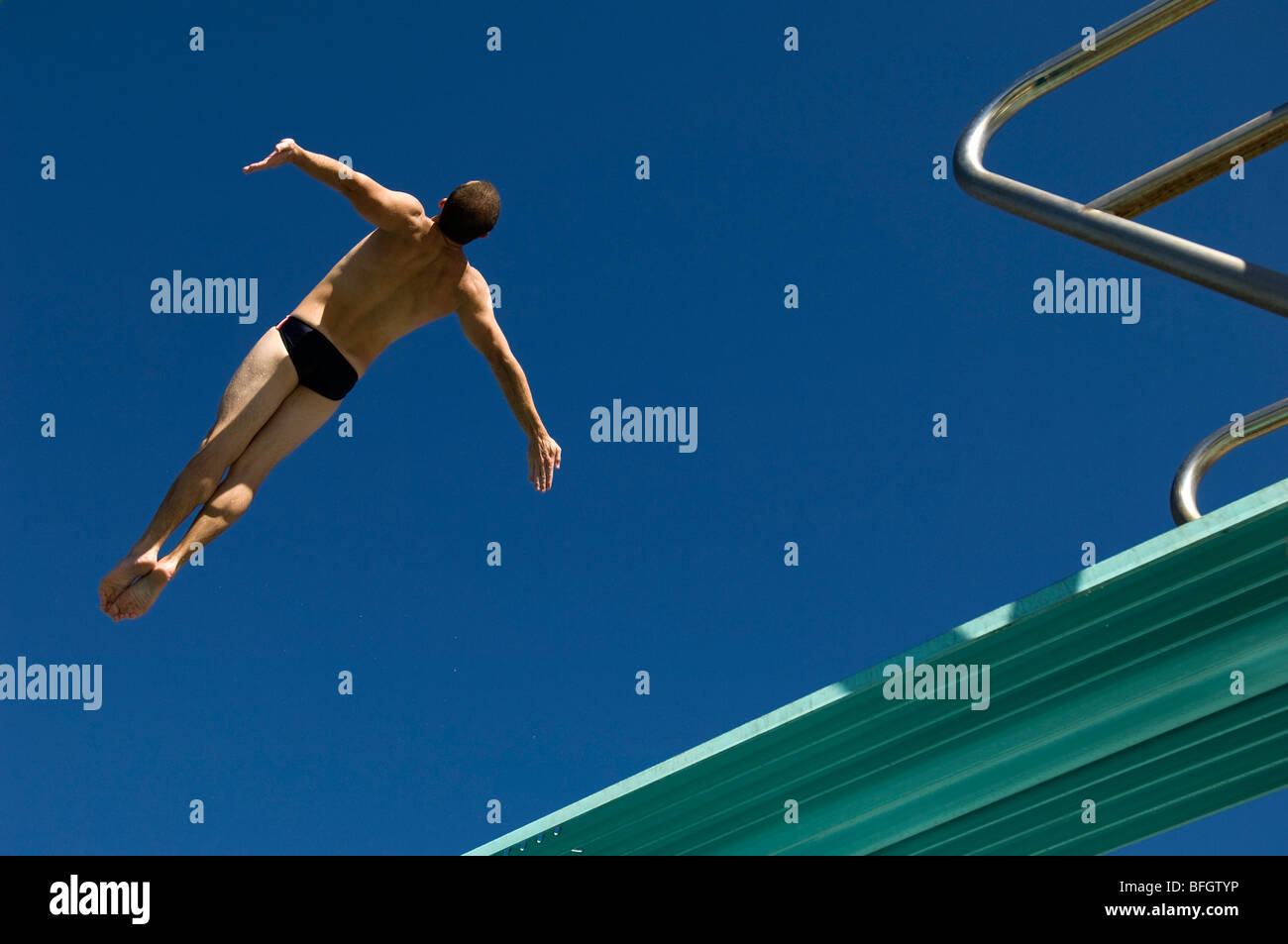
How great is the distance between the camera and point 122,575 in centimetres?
579

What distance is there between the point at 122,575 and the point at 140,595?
12 cm

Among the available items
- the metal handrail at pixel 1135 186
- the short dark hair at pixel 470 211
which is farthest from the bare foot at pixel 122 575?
the metal handrail at pixel 1135 186

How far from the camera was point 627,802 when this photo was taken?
16.3 feet

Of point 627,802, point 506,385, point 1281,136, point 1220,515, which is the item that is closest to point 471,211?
point 506,385

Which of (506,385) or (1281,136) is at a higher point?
(506,385)

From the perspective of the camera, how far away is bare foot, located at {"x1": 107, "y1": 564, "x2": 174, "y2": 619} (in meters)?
5.79

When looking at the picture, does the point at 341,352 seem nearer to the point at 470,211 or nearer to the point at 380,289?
the point at 380,289

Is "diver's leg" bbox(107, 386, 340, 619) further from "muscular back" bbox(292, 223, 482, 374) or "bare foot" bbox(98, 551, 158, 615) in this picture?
"muscular back" bbox(292, 223, 482, 374)

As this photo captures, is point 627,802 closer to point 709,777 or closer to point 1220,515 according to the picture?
point 709,777

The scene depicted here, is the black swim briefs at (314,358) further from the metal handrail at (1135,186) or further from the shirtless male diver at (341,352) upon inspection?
the metal handrail at (1135,186)

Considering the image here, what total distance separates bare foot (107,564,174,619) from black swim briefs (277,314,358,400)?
116 centimetres

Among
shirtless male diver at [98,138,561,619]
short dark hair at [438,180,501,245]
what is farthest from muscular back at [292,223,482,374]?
short dark hair at [438,180,501,245]
